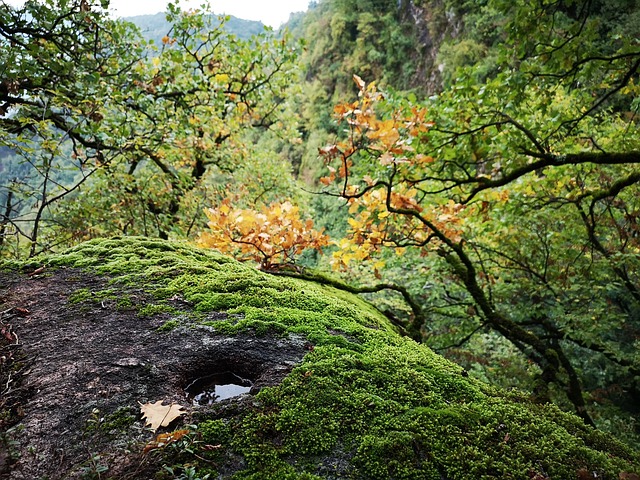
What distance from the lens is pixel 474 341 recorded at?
7.63m

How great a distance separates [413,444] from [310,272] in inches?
88.5

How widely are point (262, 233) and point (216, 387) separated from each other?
178 centimetres

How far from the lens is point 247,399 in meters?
1.25

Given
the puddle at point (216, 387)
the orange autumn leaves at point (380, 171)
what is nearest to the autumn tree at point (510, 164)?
the orange autumn leaves at point (380, 171)

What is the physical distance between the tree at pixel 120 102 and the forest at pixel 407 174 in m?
0.04

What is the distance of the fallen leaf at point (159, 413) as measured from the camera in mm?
1118

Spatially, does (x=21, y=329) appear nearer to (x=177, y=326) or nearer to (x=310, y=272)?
(x=177, y=326)

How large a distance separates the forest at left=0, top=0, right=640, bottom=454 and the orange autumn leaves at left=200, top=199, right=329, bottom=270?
18 millimetres

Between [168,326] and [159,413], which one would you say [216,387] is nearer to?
[159,413]

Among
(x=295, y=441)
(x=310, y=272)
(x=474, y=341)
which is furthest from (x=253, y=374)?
(x=474, y=341)

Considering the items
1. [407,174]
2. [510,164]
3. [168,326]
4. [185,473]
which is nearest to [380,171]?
[407,174]


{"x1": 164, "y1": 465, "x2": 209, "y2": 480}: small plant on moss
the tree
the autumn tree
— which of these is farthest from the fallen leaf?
the tree

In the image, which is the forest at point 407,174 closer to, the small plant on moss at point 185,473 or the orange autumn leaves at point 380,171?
the orange autumn leaves at point 380,171

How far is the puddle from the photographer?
133 cm
